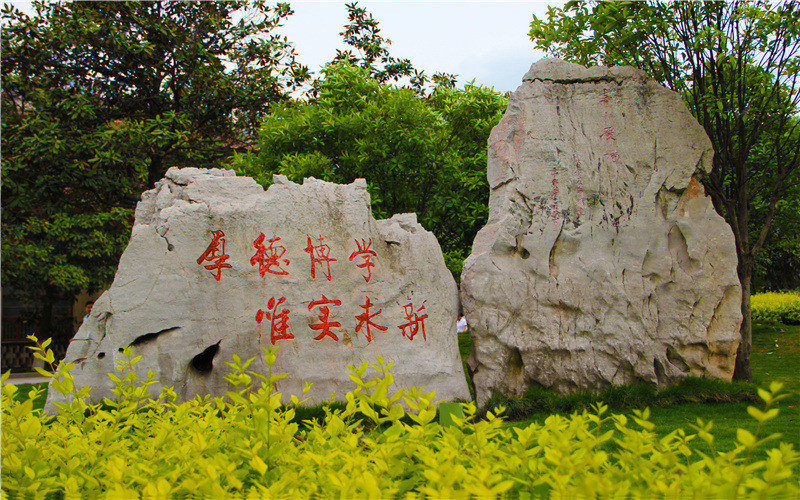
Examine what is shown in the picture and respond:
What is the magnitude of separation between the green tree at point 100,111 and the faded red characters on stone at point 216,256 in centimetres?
473

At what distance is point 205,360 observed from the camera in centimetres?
542

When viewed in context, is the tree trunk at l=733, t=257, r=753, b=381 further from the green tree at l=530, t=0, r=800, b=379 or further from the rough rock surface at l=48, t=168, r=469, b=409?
the rough rock surface at l=48, t=168, r=469, b=409

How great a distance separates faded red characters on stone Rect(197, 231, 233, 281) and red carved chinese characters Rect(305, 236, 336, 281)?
774 mm

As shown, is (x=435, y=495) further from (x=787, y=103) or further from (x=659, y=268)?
(x=787, y=103)

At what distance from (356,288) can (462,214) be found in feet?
11.8

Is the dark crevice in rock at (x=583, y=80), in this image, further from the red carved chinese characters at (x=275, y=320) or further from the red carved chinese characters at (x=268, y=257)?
the red carved chinese characters at (x=275, y=320)

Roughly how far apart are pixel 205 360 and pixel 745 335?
226 inches

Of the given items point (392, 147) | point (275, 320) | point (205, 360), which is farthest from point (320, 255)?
point (392, 147)

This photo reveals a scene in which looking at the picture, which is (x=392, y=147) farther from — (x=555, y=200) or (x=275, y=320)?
(x=275, y=320)

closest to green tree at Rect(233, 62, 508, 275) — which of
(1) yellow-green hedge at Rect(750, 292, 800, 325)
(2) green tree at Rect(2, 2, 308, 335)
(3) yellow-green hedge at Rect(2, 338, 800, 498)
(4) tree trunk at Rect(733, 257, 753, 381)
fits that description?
(2) green tree at Rect(2, 2, 308, 335)

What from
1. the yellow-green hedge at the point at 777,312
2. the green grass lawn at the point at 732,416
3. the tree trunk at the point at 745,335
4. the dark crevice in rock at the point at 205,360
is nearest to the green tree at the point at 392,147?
the dark crevice in rock at the point at 205,360

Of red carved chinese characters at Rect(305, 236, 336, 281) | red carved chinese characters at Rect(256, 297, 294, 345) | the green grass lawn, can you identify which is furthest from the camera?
red carved chinese characters at Rect(305, 236, 336, 281)

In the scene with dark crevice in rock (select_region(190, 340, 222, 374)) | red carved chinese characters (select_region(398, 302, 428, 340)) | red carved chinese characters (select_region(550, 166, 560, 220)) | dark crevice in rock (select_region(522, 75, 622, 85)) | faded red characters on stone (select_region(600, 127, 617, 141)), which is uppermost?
dark crevice in rock (select_region(522, 75, 622, 85))

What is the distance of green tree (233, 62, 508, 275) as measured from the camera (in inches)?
322
